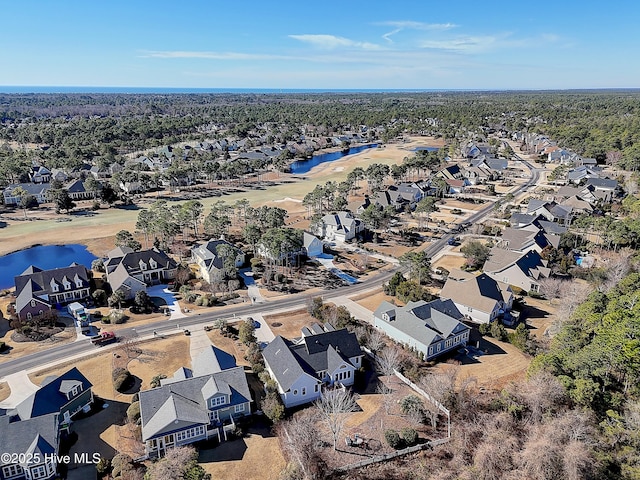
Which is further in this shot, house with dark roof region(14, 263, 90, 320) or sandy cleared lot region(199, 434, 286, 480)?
house with dark roof region(14, 263, 90, 320)

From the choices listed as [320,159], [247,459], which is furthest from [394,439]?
[320,159]

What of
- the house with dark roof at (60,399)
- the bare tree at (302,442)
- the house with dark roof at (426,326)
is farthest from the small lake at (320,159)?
the bare tree at (302,442)

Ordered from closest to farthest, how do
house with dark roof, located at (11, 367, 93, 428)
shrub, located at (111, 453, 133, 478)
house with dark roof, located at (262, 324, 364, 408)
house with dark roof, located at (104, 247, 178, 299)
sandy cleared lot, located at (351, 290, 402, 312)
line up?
shrub, located at (111, 453, 133, 478), house with dark roof, located at (11, 367, 93, 428), house with dark roof, located at (262, 324, 364, 408), sandy cleared lot, located at (351, 290, 402, 312), house with dark roof, located at (104, 247, 178, 299)

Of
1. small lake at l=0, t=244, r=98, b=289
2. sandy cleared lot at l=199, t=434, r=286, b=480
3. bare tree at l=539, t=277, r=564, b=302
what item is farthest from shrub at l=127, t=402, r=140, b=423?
bare tree at l=539, t=277, r=564, b=302

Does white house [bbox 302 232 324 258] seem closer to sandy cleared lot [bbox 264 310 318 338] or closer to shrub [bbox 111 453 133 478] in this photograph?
sandy cleared lot [bbox 264 310 318 338]

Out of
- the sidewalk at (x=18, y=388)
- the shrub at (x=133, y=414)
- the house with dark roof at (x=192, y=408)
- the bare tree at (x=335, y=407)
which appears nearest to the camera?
the house with dark roof at (x=192, y=408)

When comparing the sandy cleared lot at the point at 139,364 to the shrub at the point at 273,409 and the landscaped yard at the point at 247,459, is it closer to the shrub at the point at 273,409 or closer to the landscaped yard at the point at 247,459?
the landscaped yard at the point at 247,459

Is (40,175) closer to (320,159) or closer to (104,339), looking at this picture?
(320,159)
